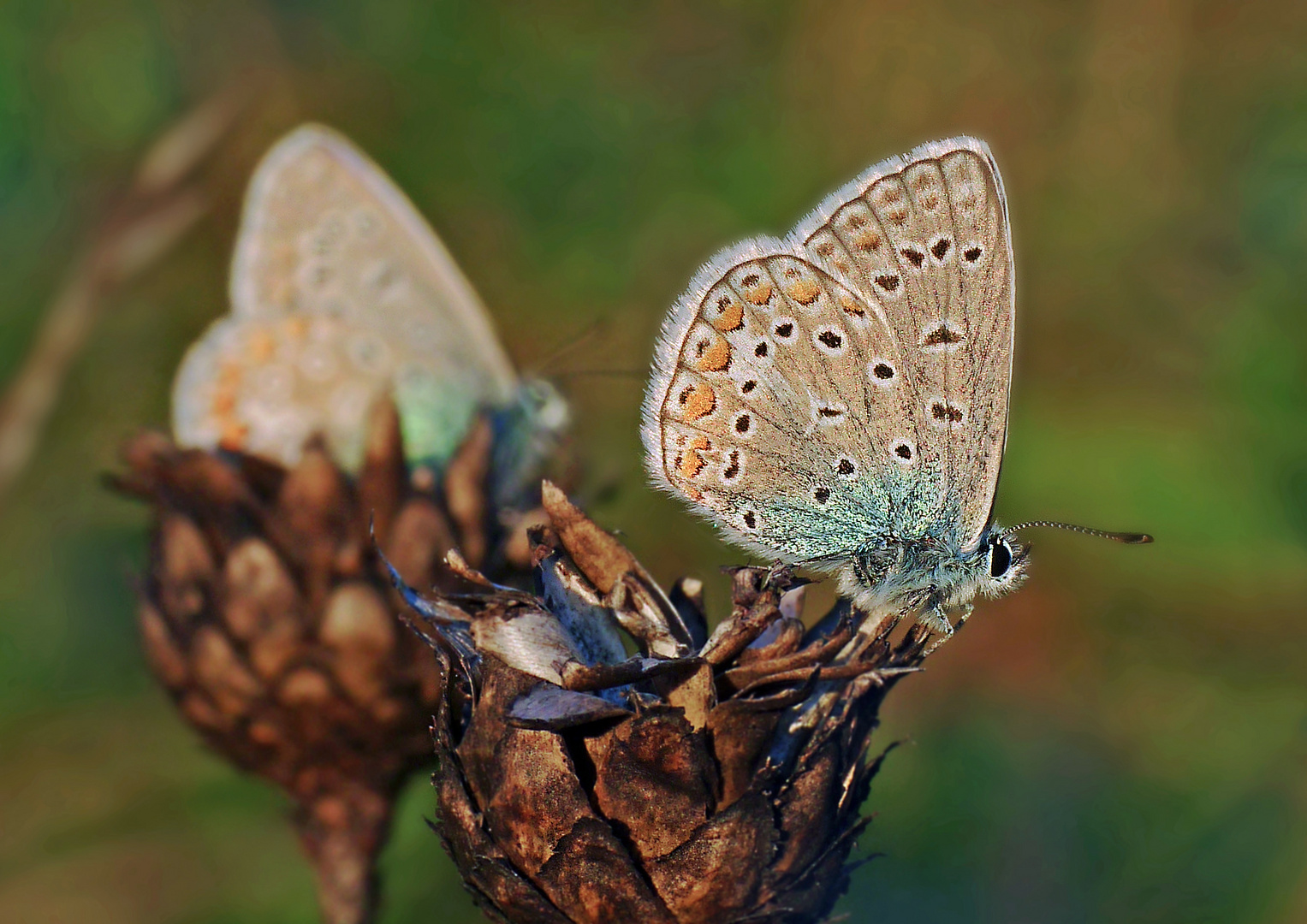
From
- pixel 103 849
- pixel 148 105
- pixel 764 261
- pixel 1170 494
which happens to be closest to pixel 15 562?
pixel 103 849

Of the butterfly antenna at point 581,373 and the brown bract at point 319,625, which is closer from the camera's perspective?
the brown bract at point 319,625

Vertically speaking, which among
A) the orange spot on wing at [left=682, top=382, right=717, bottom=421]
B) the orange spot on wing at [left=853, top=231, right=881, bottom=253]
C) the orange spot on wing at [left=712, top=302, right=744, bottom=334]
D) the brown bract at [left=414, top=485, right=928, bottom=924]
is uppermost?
the orange spot on wing at [left=853, top=231, right=881, bottom=253]

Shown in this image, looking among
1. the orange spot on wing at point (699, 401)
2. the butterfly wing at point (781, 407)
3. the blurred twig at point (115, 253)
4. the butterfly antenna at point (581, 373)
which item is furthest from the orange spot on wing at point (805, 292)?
the blurred twig at point (115, 253)

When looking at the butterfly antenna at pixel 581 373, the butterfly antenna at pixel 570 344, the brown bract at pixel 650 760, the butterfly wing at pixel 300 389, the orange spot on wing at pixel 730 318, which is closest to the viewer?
the brown bract at pixel 650 760

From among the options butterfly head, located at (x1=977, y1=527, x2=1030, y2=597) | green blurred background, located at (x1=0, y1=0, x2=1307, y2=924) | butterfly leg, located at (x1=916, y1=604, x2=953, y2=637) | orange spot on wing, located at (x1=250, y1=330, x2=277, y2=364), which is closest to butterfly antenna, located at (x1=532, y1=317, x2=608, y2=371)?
green blurred background, located at (x1=0, y1=0, x2=1307, y2=924)

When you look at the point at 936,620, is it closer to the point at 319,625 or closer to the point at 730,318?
the point at 730,318

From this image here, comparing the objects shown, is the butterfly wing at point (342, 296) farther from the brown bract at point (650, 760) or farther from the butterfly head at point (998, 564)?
the brown bract at point (650, 760)

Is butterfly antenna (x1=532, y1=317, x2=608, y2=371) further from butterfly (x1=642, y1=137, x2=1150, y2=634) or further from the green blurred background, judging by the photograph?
butterfly (x1=642, y1=137, x2=1150, y2=634)

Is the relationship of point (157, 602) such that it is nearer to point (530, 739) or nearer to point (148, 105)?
point (530, 739)
